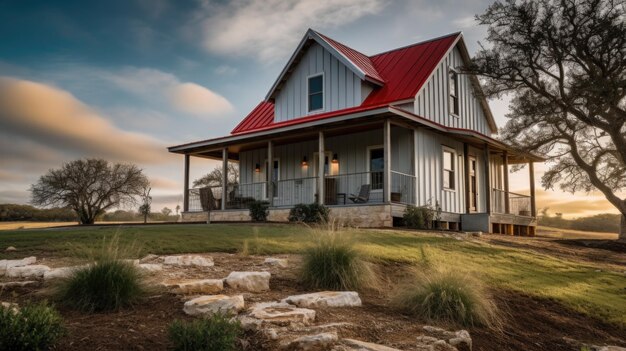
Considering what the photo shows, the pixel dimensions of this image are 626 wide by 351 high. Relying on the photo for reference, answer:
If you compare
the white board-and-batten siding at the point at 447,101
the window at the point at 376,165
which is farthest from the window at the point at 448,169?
the window at the point at 376,165

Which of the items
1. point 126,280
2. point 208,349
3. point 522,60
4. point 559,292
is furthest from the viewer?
Result: point 522,60

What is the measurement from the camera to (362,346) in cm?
453

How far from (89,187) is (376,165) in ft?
51.2

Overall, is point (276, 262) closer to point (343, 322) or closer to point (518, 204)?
point (343, 322)

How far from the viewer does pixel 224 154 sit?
65.6 feet

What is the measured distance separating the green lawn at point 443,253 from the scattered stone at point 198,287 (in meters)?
1.64

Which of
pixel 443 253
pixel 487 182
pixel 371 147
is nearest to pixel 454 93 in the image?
pixel 487 182

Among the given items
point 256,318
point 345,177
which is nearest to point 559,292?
point 256,318

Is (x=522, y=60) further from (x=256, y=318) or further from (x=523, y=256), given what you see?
(x=256, y=318)

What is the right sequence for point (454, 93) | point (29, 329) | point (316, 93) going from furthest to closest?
point (454, 93), point (316, 93), point (29, 329)

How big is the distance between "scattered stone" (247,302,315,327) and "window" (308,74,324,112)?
14.9 m

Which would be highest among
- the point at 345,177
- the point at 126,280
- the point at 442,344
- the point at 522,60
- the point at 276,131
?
the point at 522,60

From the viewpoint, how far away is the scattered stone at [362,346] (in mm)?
4482

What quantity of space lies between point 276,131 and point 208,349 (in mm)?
13563
